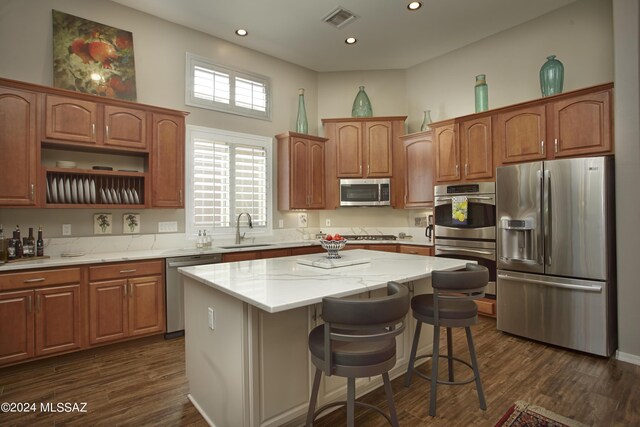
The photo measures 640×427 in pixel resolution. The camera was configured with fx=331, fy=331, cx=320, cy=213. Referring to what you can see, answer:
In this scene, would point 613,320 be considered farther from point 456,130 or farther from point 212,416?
point 212,416

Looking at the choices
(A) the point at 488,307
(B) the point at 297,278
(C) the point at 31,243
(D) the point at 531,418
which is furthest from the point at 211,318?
(A) the point at 488,307

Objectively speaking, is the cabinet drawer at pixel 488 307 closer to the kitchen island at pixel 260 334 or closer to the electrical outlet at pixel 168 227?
the kitchen island at pixel 260 334

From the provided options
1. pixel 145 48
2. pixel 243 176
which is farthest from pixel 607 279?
pixel 145 48

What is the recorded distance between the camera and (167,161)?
12.3 ft

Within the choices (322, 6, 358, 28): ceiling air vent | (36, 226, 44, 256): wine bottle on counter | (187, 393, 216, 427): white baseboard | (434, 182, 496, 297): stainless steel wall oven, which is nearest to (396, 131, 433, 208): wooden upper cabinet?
(434, 182, 496, 297): stainless steel wall oven

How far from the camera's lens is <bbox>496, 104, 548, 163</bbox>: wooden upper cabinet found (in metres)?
3.49

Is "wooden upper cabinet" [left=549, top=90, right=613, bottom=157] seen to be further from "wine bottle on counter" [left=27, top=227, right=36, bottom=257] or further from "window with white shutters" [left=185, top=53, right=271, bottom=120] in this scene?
"wine bottle on counter" [left=27, top=227, right=36, bottom=257]

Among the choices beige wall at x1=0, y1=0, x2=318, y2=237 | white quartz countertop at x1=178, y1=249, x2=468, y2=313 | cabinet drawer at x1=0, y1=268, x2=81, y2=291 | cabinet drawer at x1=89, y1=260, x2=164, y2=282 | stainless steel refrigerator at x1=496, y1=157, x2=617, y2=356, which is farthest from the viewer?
beige wall at x1=0, y1=0, x2=318, y2=237

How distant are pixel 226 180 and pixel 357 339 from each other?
11.8 ft

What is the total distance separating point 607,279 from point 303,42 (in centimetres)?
441

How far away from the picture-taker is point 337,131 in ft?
17.1

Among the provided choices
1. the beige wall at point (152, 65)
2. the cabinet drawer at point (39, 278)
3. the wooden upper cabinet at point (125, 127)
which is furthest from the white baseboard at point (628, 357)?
the wooden upper cabinet at point (125, 127)

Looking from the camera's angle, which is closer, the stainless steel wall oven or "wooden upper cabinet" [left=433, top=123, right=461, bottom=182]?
the stainless steel wall oven

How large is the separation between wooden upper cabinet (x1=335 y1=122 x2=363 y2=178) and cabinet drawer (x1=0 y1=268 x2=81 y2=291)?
3.59 metres
